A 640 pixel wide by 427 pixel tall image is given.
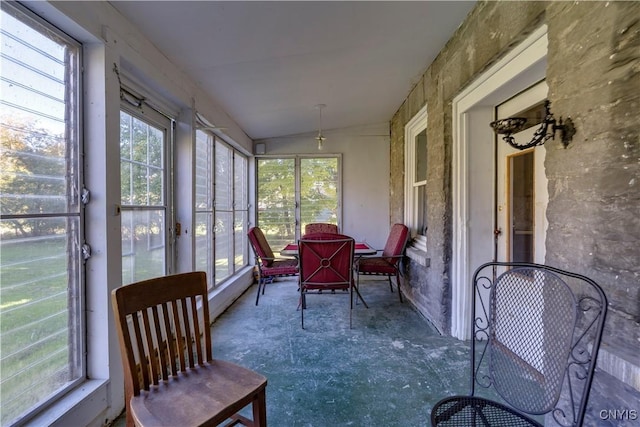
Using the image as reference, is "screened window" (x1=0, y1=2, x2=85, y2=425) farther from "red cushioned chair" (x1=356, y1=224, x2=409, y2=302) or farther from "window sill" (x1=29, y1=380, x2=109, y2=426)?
"red cushioned chair" (x1=356, y1=224, x2=409, y2=302)

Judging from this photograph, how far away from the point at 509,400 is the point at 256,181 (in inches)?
174

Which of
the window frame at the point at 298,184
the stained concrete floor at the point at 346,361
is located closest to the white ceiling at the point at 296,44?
the window frame at the point at 298,184

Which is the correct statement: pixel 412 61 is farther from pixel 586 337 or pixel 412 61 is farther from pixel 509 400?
pixel 509 400

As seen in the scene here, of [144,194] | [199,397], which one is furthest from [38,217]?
[199,397]

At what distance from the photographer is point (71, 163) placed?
1526mm

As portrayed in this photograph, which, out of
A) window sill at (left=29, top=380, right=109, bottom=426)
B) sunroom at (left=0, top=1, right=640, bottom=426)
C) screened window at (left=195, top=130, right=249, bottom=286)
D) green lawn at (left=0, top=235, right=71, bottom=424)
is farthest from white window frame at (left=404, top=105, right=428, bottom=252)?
A: green lawn at (left=0, top=235, right=71, bottom=424)

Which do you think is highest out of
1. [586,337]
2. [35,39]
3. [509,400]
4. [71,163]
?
[35,39]

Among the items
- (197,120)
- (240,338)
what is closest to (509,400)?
(240,338)

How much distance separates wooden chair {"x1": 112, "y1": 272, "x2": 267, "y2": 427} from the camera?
1.11 m

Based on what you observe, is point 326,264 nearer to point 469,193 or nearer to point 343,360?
point 343,360

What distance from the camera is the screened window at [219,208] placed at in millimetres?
3123

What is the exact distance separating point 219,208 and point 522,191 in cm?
311

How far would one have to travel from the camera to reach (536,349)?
136 cm

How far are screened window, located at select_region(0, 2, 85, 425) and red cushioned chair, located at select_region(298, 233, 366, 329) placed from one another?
1797 mm
